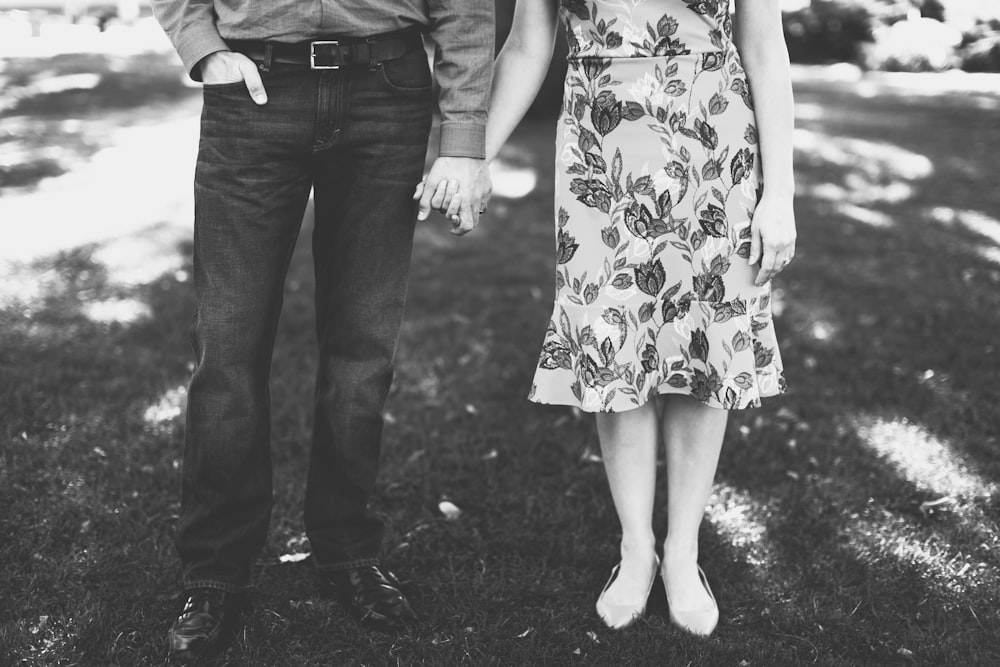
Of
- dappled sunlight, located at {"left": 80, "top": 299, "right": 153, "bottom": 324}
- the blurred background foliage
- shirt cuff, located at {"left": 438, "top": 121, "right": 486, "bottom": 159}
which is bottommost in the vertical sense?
the blurred background foliage

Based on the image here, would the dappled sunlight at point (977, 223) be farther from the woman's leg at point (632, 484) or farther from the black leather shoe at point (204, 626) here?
the black leather shoe at point (204, 626)

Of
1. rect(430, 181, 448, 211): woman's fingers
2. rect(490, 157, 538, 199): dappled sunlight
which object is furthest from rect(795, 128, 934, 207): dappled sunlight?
rect(430, 181, 448, 211): woman's fingers

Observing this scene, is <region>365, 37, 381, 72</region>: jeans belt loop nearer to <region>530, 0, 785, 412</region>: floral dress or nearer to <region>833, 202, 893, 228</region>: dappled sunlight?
<region>530, 0, 785, 412</region>: floral dress

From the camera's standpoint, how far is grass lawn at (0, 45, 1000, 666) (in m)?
2.48

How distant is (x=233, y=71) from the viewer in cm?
211

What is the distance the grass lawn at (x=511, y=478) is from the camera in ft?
8.13

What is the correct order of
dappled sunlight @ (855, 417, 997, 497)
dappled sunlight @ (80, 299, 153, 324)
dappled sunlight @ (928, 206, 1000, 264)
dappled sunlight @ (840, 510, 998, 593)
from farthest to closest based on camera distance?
dappled sunlight @ (928, 206, 1000, 264) < dappled sunlight @ (80, 299, 153, 324) < dappled sunlight @ (855, 417, 997, 497) < dappled sunlight @ (840, 510, 998, 593)

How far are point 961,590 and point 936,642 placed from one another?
0.30m

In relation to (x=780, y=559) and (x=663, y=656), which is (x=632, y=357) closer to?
(x=663, y=656)

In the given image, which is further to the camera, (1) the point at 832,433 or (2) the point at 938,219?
(2) the point at 938,219

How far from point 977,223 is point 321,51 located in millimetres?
5768

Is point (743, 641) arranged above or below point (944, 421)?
above

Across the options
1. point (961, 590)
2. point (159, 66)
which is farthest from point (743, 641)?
point (159, 66)

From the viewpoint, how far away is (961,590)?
2.70 m
